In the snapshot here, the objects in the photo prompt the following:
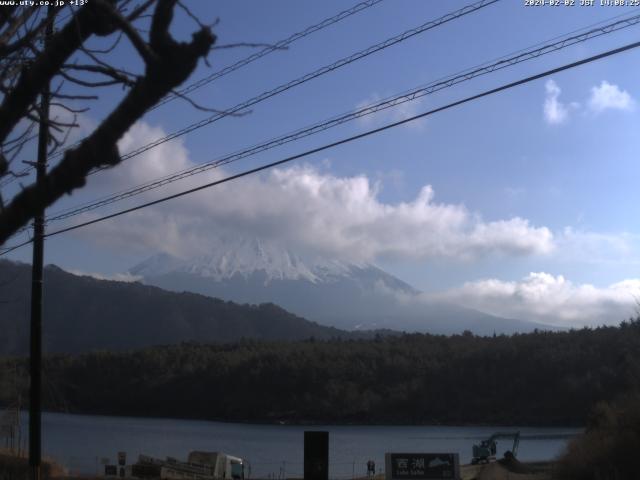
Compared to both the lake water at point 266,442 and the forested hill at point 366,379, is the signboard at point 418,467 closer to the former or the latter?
the lake water at point 266,442

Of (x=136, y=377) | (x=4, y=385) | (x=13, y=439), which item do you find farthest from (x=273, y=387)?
(x=13, y=439)

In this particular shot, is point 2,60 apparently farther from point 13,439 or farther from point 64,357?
point 64,357

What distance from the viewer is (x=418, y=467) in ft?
80.1

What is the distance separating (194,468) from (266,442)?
1693 inches

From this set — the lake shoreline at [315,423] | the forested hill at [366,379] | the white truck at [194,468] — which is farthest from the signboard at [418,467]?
the lake shoreline at [315,423]

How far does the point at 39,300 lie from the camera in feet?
71.2

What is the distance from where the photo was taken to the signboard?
24328mm

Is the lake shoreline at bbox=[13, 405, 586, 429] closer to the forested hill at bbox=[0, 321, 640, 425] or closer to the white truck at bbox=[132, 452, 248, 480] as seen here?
the forested hill at bbox=[0, 321, 640, 425]

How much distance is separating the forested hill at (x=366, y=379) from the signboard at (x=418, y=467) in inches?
2178

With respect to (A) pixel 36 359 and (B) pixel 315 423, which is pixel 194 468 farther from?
(B) pixel 315 423

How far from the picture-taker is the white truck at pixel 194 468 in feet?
121

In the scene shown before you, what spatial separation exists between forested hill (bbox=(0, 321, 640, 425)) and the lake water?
4358 millimetres

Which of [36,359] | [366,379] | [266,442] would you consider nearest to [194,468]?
[36,359]

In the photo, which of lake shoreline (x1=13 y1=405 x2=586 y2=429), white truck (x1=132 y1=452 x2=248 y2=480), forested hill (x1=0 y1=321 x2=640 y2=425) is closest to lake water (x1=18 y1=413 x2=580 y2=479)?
lake shoreline (x1=13 y1=405 x2=586 y2=429)
